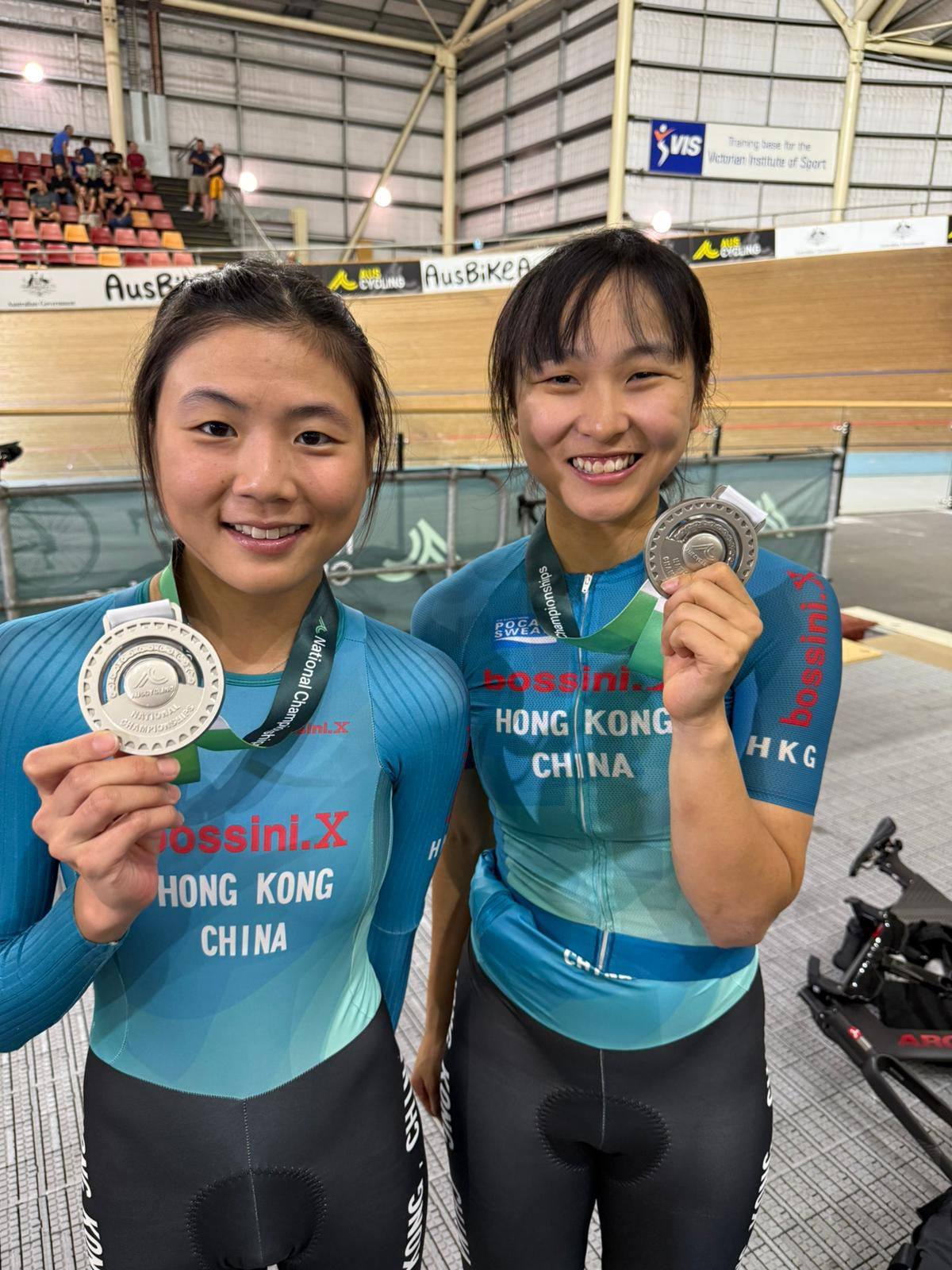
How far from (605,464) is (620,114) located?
2029 cm

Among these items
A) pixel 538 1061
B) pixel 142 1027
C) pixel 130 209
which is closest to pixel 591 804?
pixel 538 1061

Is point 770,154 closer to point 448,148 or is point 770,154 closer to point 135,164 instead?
point 448,148

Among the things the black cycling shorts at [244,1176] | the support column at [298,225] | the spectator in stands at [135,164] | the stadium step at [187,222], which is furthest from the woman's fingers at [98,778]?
the support column at [298,225]

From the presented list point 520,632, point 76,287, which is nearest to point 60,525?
point 520,632

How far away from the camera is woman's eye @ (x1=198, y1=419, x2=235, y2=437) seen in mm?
993

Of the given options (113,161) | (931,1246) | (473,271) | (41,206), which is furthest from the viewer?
(113,161)

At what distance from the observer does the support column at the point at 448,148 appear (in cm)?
2231

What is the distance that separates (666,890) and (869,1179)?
59.2 inches

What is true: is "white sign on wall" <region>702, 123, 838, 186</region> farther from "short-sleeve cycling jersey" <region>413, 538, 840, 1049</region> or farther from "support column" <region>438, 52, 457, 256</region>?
"short-sleeve cycling jersey" <region>413, 538, 840, 1049</region>

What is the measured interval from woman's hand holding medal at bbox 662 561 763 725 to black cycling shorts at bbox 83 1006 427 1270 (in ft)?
2.43

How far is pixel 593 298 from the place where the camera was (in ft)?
3.74

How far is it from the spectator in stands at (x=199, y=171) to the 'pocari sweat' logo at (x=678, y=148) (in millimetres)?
9874

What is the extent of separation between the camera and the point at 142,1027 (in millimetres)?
1175

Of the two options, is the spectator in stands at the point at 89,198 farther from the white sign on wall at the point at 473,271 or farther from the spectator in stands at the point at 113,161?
the white sign on wall at the point at 473,271
